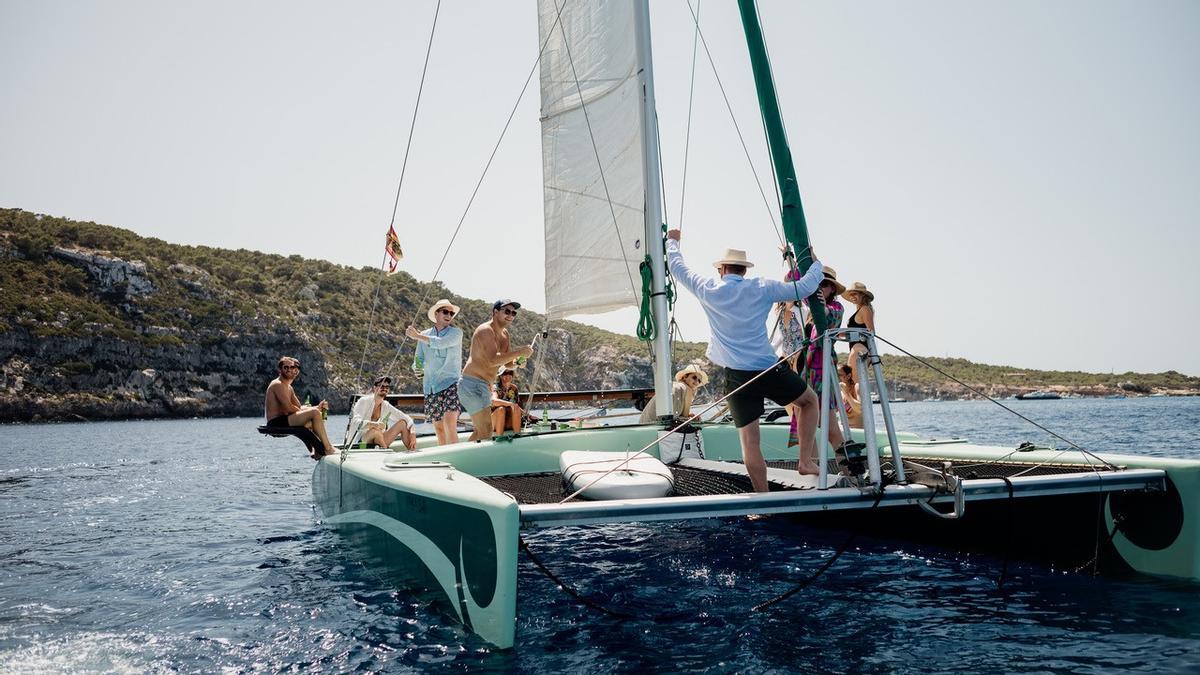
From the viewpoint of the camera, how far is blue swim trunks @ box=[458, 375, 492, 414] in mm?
7105

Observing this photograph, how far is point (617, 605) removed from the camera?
15.1 feet

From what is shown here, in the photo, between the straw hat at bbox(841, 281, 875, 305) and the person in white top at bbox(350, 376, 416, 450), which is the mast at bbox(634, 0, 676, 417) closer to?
the straw hat at bbox(841, 281, 875, 305)

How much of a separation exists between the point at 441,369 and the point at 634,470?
3.78m

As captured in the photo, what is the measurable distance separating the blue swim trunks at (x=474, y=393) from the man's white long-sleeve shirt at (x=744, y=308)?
9.38 feet

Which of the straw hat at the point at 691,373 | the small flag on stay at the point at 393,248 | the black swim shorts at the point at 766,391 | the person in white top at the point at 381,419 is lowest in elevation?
the person in white top at the point at 381,419

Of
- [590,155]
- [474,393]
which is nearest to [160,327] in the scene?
[590,155]

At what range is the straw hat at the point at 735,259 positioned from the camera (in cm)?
Answer: 494

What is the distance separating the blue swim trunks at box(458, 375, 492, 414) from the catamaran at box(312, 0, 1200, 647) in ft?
1.70

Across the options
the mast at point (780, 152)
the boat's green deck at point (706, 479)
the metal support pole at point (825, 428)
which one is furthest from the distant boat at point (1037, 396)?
the metal support pole at point (825, 428)

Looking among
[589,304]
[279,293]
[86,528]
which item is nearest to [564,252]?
[589,304]

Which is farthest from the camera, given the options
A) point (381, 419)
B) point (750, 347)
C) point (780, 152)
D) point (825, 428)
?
point (381, 419)

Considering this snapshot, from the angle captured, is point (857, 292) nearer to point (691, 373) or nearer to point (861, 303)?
point (861, 303)

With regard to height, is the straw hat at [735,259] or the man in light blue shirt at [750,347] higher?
the straw hat at [735,259]

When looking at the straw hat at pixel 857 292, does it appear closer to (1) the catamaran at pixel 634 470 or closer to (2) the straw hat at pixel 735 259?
(1) the catamaran at pixel 634 470
